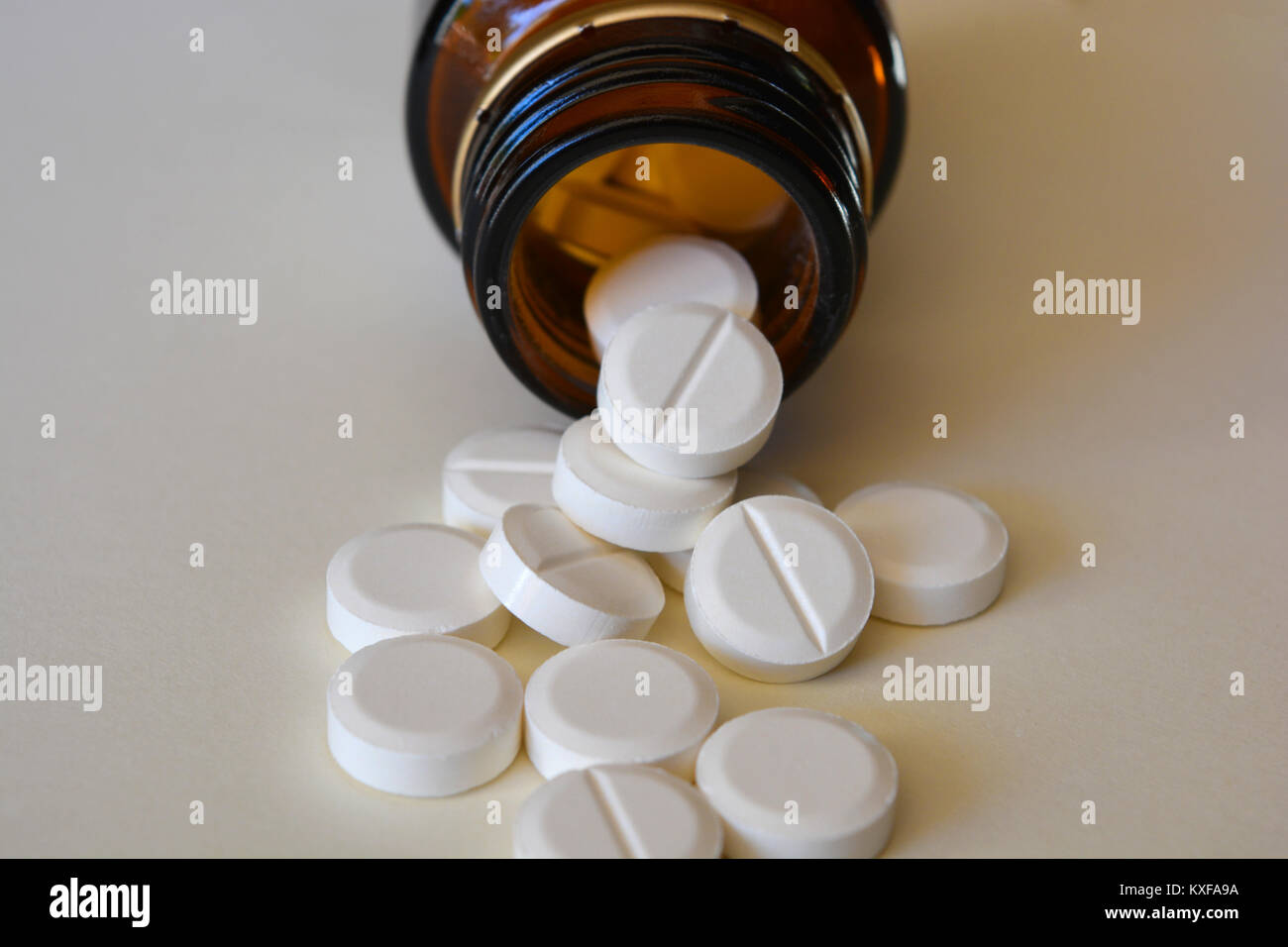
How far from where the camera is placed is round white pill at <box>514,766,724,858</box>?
1224mm

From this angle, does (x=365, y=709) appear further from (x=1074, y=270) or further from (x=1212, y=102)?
(x=1212, y=102)

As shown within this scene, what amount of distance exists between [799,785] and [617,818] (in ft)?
0.57

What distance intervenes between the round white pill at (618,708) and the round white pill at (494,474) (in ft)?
0.94

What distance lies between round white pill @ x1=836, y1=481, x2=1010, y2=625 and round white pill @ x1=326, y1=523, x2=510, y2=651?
43cm

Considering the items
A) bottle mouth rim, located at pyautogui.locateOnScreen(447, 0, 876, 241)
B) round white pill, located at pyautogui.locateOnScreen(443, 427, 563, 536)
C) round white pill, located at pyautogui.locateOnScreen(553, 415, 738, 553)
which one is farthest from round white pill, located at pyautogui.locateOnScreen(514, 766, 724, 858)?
bottle mouth rim, located at pyautogui.locateOnScreen(447, 0, 876, 241)

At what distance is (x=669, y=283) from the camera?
5.89 feet

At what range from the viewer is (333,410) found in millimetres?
1961

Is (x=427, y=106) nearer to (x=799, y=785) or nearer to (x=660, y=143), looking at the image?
(x=660, y=143)

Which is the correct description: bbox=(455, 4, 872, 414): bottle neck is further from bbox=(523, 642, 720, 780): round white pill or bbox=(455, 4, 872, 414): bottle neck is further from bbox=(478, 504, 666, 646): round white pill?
bbox=(523, 642, 720, 780): round white pill

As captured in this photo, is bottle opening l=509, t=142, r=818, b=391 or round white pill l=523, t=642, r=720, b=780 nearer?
round white pill l=523, t=642, r=720, b=780

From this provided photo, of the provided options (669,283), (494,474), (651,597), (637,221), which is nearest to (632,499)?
(651,597)

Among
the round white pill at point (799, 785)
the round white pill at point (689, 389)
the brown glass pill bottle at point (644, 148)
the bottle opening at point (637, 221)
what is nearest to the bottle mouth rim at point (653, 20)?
the brown glass pill bottle at point (644, 148)

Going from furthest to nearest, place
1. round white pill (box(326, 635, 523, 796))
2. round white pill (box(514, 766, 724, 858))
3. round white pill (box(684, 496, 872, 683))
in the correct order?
1. round white pill (box(684, 496, 872, 683))
2. round white pill (box(326, 635, 523, 796))
3. round white pill (box(514, 766, 724, 858))
